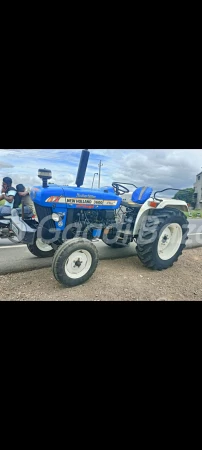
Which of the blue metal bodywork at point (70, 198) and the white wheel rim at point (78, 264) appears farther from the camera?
the blue metal bodywork at point (70, 198)

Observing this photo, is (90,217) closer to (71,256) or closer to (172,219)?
(71,256)

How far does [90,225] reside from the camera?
362 cm

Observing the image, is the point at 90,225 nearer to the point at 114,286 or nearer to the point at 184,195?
the point at 114,286

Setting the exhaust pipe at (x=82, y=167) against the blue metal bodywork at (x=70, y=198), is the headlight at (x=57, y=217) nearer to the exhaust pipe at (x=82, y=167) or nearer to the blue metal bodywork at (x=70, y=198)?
the blue metal bodywork at (x=70, y=198)

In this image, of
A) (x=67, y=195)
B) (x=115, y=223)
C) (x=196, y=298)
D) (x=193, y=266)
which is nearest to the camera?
(x=196, y=298)

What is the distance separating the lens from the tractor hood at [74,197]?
3.21 metres

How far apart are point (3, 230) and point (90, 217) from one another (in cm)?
144

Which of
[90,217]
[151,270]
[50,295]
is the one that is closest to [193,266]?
[151,270]

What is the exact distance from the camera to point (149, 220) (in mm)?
3744

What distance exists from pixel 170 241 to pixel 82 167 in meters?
2.08

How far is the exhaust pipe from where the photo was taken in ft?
10.5

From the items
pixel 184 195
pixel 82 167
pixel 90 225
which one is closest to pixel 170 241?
pixel 90 225

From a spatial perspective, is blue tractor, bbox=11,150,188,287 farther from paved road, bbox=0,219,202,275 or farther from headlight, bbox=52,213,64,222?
paved road, bbox=0,219,202,275

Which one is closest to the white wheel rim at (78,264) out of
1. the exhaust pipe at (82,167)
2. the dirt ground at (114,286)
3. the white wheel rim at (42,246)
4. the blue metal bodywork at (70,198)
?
the dirt ground at (114,286)
